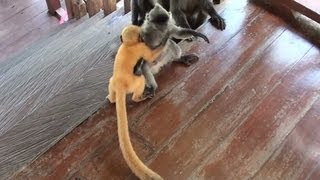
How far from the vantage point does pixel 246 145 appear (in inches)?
62.4

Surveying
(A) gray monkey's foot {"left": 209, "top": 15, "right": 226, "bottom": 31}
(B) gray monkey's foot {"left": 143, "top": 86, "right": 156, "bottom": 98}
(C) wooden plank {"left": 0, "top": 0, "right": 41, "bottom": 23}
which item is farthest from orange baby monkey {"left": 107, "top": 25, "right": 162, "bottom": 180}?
(C) wooden plank {"left": 0, "top": 0, "right": 41, "bottom": 23}

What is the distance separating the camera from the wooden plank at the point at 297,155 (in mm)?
1507

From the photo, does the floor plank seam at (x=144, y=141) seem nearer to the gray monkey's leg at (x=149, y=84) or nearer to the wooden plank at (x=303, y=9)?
the gray monkey's leg at (x=149, y=84)

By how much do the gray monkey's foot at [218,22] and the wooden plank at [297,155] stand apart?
627mm

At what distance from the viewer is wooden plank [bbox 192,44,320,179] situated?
1519mm

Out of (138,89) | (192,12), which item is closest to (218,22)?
(192,12)

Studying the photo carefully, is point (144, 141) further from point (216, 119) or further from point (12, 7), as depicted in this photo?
point (12, 7)

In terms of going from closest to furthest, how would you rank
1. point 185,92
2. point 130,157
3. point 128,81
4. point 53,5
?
point 130,157
point 128,81
point 185,92
point 53,5

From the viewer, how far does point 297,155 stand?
156 cm

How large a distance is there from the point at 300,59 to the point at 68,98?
1.08 meters

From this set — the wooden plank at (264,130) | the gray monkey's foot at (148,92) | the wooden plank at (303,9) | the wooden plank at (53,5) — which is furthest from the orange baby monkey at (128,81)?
the wooden plank at (53,5)

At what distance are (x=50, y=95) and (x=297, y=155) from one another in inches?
41.5

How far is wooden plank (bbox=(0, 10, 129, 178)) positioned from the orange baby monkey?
22 cm

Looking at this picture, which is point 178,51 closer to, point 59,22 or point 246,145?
point 246,145
